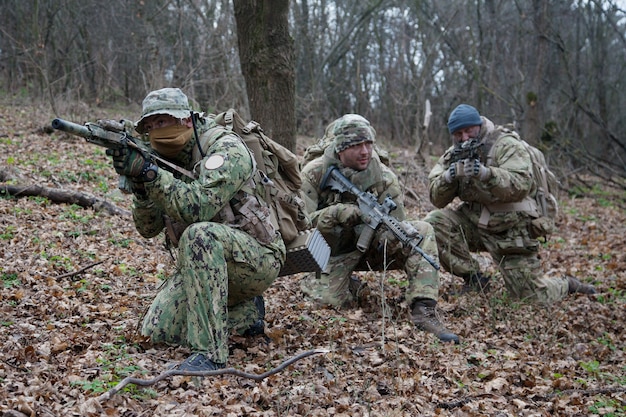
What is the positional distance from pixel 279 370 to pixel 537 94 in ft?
42.3

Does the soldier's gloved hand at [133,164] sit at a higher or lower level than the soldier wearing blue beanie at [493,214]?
higher

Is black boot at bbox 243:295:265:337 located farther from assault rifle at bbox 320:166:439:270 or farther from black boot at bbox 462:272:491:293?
black boot at bbox 462:272:491:293

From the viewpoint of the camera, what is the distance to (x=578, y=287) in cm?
707

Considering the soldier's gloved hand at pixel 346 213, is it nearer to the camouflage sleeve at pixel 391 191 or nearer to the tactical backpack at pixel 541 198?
the camouflage sleeve at pixel 391 191

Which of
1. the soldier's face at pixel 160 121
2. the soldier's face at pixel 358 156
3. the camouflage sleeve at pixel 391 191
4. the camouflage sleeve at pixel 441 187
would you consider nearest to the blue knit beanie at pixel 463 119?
the camouflage sleeve at pixel 441 187

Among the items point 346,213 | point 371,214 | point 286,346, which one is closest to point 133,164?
point 286,346

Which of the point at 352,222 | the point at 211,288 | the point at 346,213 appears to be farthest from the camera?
the point at 352,222

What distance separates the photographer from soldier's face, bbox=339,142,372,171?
5723mm

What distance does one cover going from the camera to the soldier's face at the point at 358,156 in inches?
225

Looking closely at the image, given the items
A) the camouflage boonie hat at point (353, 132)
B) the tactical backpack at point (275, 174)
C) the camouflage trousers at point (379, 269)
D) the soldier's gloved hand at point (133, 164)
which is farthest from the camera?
the camouflage boonie hat at point (353, 132)

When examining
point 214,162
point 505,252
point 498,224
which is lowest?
point 505,252

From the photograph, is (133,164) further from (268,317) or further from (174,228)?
(268,317)

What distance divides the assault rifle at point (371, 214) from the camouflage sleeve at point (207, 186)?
1.89 meters

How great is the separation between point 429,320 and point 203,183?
231 centimetres
